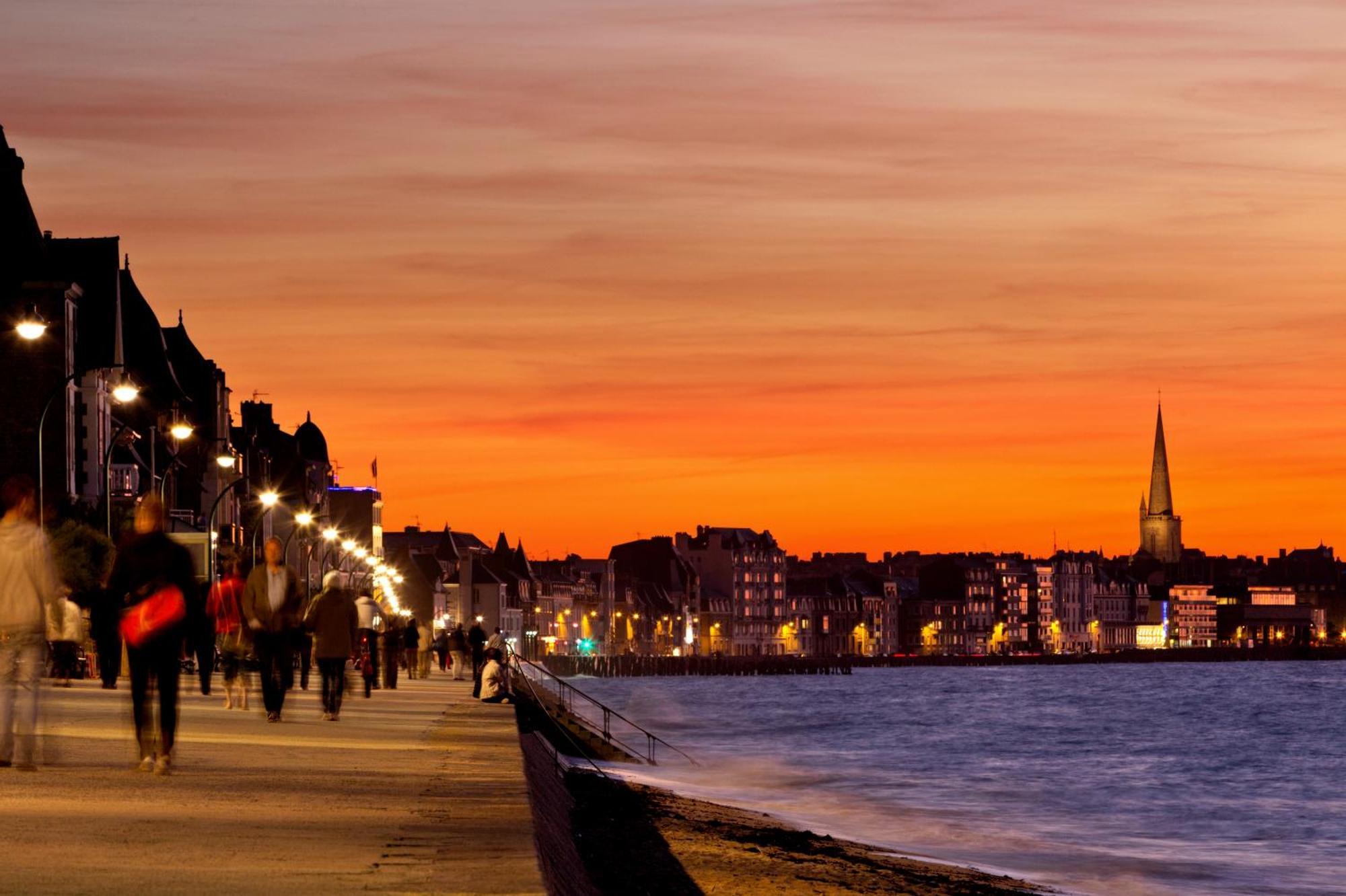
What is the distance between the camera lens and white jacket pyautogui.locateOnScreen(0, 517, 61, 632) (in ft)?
55.0

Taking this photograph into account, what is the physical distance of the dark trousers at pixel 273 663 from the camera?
2623 centimetres

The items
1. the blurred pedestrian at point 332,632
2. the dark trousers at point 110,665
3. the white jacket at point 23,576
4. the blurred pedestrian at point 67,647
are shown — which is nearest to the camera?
the white jacket at point 23,576

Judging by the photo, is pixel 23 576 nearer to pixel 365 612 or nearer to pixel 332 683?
pixel 332 683

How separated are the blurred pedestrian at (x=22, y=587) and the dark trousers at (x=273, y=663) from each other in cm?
890

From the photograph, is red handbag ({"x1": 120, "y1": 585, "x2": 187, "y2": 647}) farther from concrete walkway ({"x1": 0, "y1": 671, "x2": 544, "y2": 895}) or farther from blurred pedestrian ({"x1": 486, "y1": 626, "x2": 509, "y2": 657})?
blurred pedestrian ({"x1": 486, "y1": 626, "x2": 509, "y2": 657})

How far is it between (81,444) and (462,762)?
57.0 metres

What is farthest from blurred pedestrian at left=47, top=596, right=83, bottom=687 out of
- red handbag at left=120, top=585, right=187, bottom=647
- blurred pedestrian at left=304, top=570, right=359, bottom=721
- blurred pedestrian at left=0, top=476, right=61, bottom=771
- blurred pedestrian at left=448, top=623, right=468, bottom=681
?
blurred pedestrian at left=448, top=623, right=468, bottom=681

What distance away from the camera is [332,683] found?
96.1ft

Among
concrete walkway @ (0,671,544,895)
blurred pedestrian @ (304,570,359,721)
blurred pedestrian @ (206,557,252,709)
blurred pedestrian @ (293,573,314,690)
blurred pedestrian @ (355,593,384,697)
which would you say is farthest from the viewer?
blurred pedestrian @ (355,593,384,697)

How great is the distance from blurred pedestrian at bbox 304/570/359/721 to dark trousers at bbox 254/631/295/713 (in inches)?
20.2

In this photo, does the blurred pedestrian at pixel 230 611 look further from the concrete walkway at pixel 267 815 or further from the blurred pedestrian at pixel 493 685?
the blurred pedestrian at pixel 493 685

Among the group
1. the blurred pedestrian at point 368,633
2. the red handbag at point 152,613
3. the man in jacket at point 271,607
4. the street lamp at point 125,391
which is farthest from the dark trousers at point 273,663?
the street lamp at point 125,391

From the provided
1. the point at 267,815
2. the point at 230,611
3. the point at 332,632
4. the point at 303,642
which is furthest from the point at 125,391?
the point at 267,815

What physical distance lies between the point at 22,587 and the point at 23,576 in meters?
0.08
